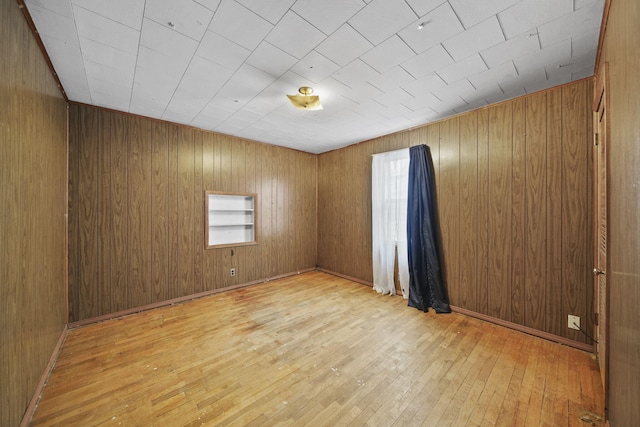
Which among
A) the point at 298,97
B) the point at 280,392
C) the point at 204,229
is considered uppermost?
the point at 298,97

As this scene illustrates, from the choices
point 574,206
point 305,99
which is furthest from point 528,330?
point 305,99

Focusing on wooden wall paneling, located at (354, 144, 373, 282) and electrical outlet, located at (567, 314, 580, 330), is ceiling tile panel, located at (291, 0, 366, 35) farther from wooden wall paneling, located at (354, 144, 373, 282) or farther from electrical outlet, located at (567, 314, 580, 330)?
electrical outlet, located at (567, 314, 580, 330)

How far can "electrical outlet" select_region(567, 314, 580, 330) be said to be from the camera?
2.31 meters

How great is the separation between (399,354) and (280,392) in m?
1.15

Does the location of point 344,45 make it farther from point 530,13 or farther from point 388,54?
point 530,13

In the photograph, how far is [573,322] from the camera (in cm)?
234

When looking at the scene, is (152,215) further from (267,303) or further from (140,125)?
(267,303)

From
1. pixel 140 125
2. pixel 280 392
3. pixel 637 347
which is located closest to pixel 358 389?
pixel 280 392

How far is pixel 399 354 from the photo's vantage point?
89.2 inches

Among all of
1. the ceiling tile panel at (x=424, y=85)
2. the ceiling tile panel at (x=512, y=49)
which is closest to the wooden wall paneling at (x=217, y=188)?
the ceiling tile panel at (x=424, y=85)

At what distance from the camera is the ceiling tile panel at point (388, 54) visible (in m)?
1.83

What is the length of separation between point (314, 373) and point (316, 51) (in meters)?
2.65

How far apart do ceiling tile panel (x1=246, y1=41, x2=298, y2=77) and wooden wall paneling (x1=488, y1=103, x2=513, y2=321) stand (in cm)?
245

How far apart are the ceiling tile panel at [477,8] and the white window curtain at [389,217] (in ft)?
6.89
